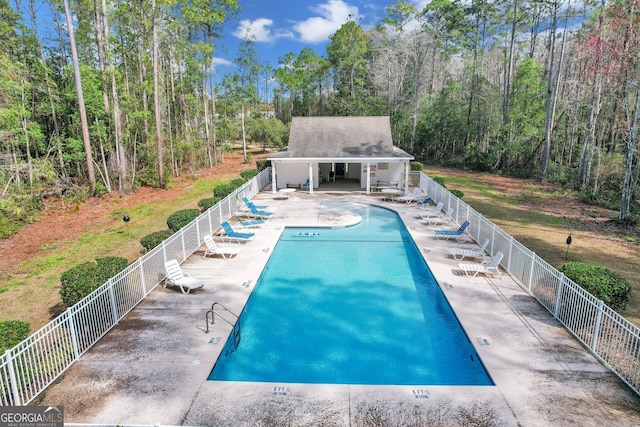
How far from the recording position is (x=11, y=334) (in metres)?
5.69

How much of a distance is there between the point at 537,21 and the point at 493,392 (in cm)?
3391

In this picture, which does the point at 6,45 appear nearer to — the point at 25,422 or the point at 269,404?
the point at 25,422

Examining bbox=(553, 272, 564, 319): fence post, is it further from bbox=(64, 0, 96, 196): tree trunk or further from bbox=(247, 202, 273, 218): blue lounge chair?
bbox=(64, 0, 96, 196): tree trunk

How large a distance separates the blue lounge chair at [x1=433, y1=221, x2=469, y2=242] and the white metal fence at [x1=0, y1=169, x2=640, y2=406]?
179 cm

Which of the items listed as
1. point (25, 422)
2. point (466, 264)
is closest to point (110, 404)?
point (25, 422)

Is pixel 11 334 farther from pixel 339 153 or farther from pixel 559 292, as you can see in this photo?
pixel 339 153

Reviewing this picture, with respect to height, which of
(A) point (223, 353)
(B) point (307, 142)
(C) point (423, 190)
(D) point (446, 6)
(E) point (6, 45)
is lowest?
(A) point (223, 353)

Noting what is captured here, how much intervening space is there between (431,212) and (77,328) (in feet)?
45.2

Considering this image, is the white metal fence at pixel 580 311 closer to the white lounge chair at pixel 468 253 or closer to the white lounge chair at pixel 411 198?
the white lounge chair at pixel 468 253

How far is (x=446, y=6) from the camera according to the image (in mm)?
35344

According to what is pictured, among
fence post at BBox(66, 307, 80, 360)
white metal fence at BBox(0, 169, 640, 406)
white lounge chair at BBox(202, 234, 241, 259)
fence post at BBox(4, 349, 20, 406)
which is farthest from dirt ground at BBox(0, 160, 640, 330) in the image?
white lounge chair at BBox(202, 234, 241, 259)

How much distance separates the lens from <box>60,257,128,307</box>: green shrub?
7.43 metres

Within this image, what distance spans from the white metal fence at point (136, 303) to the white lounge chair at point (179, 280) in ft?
1.13

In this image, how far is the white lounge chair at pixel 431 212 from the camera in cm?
1596
